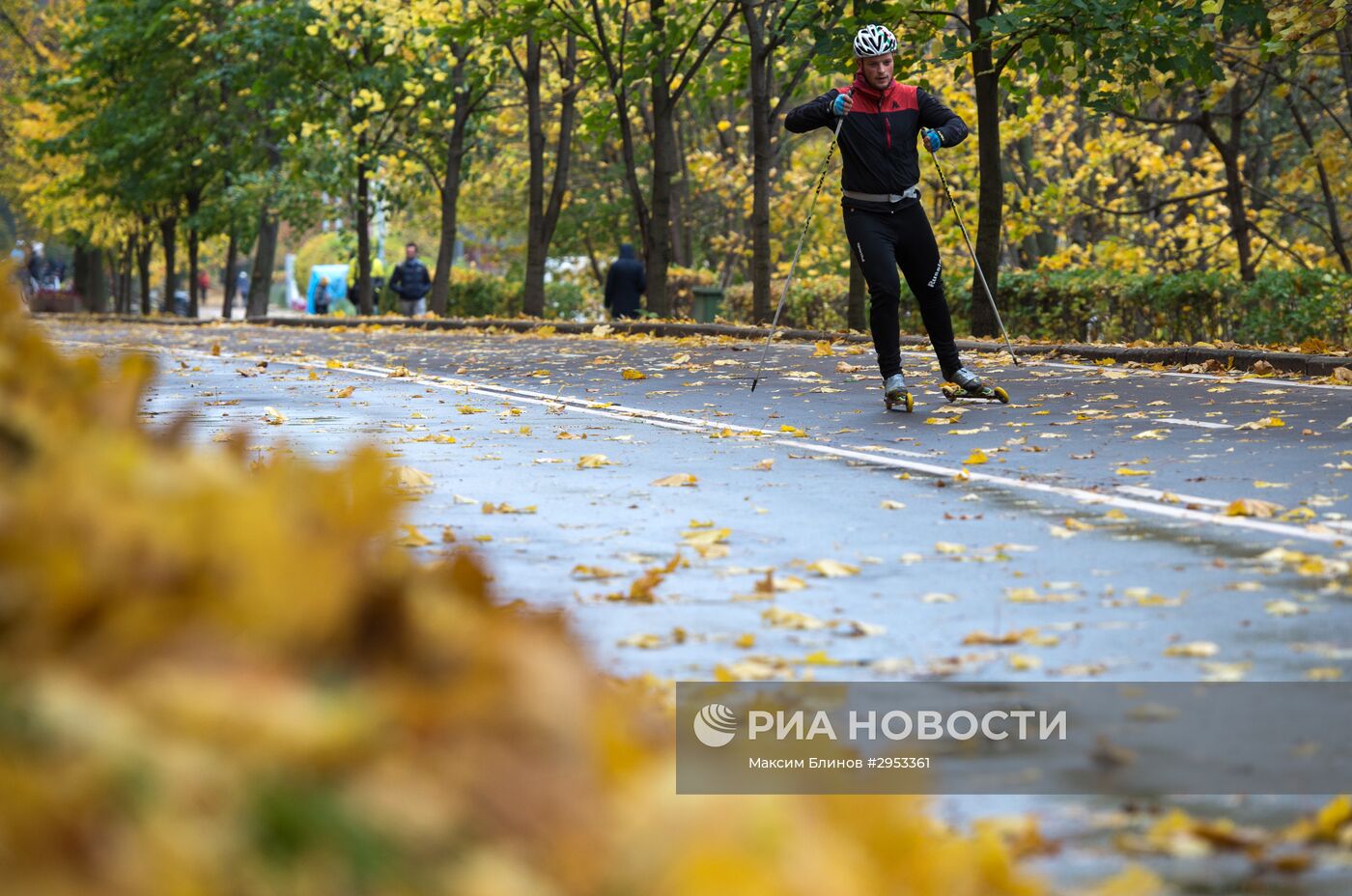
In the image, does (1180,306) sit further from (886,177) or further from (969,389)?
(886,177)

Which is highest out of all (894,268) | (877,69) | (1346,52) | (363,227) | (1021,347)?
(1346,52)

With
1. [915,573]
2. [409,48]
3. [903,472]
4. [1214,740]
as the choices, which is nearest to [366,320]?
[409,48]

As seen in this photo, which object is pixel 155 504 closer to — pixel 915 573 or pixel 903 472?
pixel 915 573

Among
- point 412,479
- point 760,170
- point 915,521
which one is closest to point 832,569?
point 915,521

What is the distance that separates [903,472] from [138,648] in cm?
830

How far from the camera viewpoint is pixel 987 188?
2305cm

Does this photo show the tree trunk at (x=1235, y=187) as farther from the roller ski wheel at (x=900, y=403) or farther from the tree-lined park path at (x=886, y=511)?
the roller ski wheel at (x=900, y=403)

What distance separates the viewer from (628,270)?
33.0 meters

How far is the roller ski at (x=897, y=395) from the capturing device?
43.1 ft

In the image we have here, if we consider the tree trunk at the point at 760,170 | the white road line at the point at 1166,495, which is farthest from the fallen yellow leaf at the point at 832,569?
the tree trunk at the point at 760,170

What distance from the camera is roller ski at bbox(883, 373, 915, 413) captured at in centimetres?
1314

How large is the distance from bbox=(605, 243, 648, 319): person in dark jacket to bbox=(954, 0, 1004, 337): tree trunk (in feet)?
34.6

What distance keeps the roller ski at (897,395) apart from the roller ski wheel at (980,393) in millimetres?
438

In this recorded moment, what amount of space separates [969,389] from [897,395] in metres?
0.81
